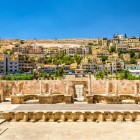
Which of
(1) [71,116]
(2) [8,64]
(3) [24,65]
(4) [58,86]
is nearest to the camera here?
(1) [71,116]

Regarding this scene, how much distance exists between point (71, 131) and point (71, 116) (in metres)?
3.31

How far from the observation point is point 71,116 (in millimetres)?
22000

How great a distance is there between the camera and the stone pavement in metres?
17.3

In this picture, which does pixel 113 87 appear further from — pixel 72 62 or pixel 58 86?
pixel 72 62

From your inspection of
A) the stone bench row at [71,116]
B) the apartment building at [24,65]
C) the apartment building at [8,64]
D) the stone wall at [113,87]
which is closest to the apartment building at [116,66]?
the apartment building at [24,65]

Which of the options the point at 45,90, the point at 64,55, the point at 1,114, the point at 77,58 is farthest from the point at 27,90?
the point at 64,55

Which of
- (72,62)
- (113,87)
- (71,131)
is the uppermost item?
(72,62)

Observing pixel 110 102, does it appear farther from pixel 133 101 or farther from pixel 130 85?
pixel 130 85

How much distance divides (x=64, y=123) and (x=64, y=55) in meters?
115

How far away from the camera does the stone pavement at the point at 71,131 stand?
17.3 meters

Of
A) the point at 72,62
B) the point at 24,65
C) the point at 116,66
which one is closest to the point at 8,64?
the point at 24,65

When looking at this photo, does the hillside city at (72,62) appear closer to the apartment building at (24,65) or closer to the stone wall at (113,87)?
the apartment building at (24,65)

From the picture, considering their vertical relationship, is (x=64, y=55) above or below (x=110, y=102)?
above

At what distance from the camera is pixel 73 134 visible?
18.0m
